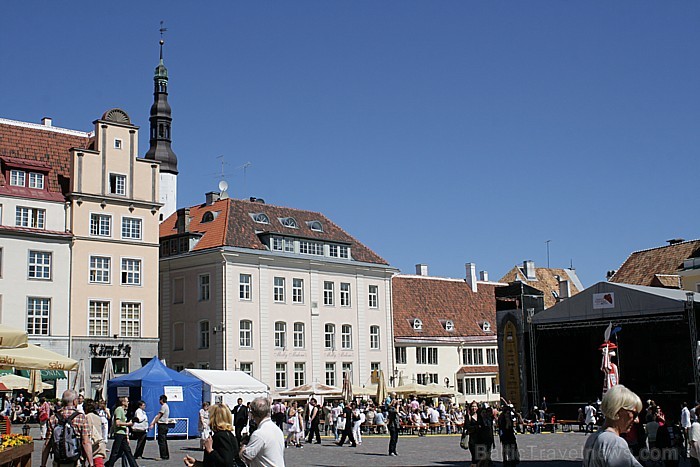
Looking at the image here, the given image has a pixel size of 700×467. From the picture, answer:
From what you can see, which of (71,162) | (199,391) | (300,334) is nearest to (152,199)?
(71,162)

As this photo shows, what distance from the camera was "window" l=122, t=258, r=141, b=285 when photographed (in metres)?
44.0

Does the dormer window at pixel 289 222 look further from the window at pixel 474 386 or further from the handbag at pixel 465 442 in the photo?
the handbag at pixel 465 442

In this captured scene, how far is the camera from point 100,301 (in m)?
42.9

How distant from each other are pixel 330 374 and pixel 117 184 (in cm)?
1652

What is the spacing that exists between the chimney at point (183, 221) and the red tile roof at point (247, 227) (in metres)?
0.34

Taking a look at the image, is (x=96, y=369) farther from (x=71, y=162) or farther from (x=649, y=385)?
(x=649, y=385)

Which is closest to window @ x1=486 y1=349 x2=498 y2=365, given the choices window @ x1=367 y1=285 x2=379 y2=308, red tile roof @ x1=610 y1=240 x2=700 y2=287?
red tile roof @ x1=610 y1=240 x2=700 y2=287

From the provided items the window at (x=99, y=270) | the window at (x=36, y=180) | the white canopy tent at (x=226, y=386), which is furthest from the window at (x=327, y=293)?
the window at (x=36, y=180)

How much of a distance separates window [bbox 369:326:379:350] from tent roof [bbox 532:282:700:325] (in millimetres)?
16633

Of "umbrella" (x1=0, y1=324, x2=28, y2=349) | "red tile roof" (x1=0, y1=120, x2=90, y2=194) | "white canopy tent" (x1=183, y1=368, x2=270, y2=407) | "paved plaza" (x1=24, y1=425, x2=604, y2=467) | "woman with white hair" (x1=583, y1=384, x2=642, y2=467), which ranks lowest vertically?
"paved plaza" (x1=24, y1=425, x2=604, y2=467)

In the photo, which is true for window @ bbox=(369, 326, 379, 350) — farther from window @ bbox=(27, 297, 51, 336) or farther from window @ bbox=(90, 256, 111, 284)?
window @ bbox=(27, 297, 51, 336)

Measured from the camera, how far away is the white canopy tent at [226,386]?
111 feet

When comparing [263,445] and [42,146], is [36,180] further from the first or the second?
[263,445]

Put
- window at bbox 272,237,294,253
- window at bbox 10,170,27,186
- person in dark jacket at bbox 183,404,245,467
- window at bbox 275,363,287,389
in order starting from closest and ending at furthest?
person in dark jacket at bbox 183,404,245,467
window at bbox 10,170,27,186
window at bbox 275,363,287,389
window at bbox 272,237,294,253
